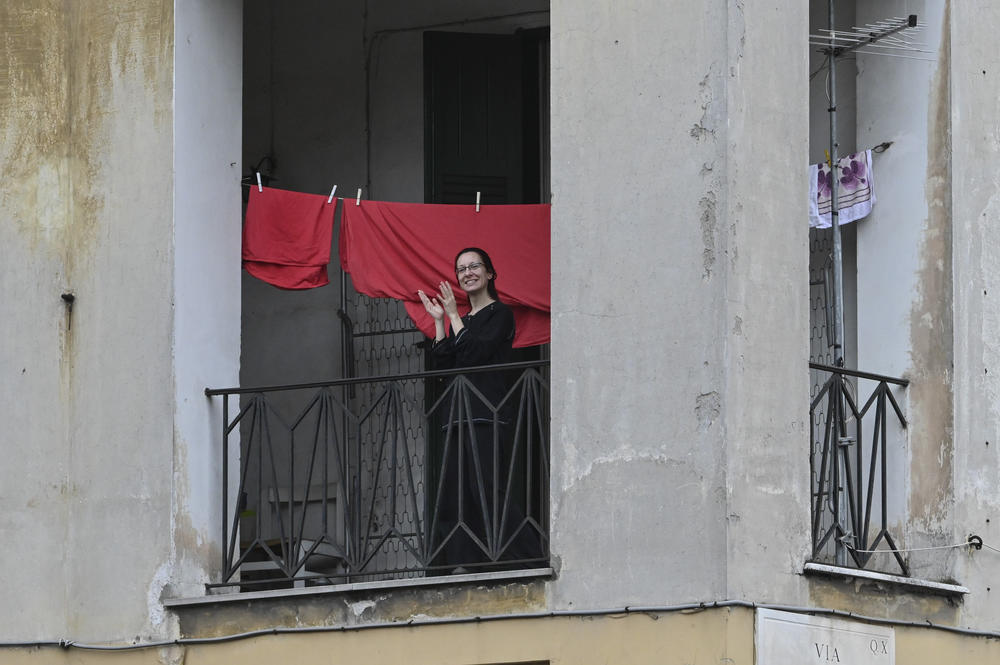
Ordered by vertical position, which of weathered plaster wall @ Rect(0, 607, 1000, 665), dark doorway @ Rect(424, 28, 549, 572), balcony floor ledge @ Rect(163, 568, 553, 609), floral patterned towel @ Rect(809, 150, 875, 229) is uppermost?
dark doorway @ Rect(424, 28, 549, 572)

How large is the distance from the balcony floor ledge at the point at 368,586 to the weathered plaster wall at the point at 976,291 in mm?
2267

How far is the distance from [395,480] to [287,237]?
145cm

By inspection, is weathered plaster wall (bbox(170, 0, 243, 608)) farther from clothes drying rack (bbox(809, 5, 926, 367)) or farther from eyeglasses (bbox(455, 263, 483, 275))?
clothes drying rack (bbox(809, 5, 926, 367))

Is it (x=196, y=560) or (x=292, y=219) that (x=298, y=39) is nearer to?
(x=292, y=219)

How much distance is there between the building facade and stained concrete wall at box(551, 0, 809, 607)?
1 centimetres

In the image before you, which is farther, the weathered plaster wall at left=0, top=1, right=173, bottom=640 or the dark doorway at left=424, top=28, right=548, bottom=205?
the dark doorway at left=424, top=28, right=548, bottom=205

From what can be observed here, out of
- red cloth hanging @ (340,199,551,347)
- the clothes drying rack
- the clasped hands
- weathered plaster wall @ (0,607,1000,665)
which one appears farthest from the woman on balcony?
the clothes drying rack

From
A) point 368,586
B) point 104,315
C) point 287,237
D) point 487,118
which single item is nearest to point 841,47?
point 487,118

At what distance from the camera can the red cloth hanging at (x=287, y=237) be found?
11273 mm

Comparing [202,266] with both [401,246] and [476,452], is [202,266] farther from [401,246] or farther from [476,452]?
[476,452]

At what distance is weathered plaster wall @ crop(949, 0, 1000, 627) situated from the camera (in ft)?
34.5

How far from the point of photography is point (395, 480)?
1110 centimetres

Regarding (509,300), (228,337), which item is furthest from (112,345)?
(509,300)

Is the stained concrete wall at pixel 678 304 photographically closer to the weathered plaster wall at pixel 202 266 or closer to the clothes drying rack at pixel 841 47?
the clothes drying rack at pixel 841 47
